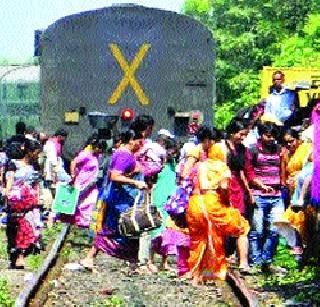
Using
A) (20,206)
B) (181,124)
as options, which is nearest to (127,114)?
(181,124)

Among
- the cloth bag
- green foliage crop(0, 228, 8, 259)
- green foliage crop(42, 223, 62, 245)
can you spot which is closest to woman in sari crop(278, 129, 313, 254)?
green foliage crop(0, 228, 8, 259)

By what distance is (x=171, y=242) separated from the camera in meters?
12.4

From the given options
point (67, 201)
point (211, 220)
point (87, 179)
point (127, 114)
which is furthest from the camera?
point (127, 114)

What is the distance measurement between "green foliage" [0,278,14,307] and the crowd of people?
127 cm

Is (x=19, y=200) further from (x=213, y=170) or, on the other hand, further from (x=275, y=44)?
(x=275, y=44)

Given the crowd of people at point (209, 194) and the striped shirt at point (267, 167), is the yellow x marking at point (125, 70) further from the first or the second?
the striped shirt at point (267, 167)

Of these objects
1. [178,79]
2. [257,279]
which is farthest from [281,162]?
[178,79]

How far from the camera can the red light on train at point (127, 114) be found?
734 inches

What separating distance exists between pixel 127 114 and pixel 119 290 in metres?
7.87

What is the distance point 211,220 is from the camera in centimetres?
1092

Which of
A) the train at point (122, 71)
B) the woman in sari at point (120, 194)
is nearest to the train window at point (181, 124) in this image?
the train at point (122, 71)

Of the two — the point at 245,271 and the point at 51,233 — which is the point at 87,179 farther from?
the point at 245,271

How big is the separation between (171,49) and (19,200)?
286 inches

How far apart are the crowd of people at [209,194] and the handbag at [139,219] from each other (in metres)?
0.25
